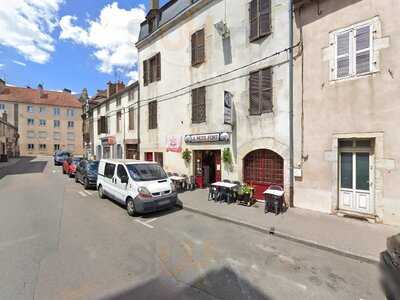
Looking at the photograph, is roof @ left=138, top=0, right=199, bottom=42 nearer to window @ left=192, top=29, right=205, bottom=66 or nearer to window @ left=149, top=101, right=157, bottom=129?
window @ left=192, top=29, right=205, bottom=66

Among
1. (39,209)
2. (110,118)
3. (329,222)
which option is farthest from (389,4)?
(110,118)

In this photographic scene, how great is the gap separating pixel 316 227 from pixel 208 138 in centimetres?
609

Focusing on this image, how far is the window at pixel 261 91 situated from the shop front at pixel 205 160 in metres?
2.68

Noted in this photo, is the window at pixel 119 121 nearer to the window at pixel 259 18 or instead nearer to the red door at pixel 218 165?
the red door at pixel 218 165

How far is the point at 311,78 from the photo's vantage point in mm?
8031

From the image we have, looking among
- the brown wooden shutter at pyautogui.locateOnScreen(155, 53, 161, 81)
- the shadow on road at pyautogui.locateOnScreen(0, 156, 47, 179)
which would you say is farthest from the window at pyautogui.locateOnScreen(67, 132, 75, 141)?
the brown wooden shutter at pyautogui.locateOnScreen(155, 53, 161, 81)

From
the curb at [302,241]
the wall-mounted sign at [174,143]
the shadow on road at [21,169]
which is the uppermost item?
the wall-mounted sign at [174,143]

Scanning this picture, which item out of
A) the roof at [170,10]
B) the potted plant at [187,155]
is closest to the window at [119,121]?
the roof at [170,10]

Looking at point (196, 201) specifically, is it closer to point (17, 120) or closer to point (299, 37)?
point (299, 37)

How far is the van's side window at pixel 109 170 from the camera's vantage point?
9.90 metres

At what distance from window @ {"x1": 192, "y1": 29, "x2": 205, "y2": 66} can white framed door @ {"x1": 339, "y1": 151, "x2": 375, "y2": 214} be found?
766cm

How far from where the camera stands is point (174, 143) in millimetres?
13578

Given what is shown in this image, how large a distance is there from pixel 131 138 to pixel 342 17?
1446cm

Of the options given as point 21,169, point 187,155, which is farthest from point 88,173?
point 21,169
